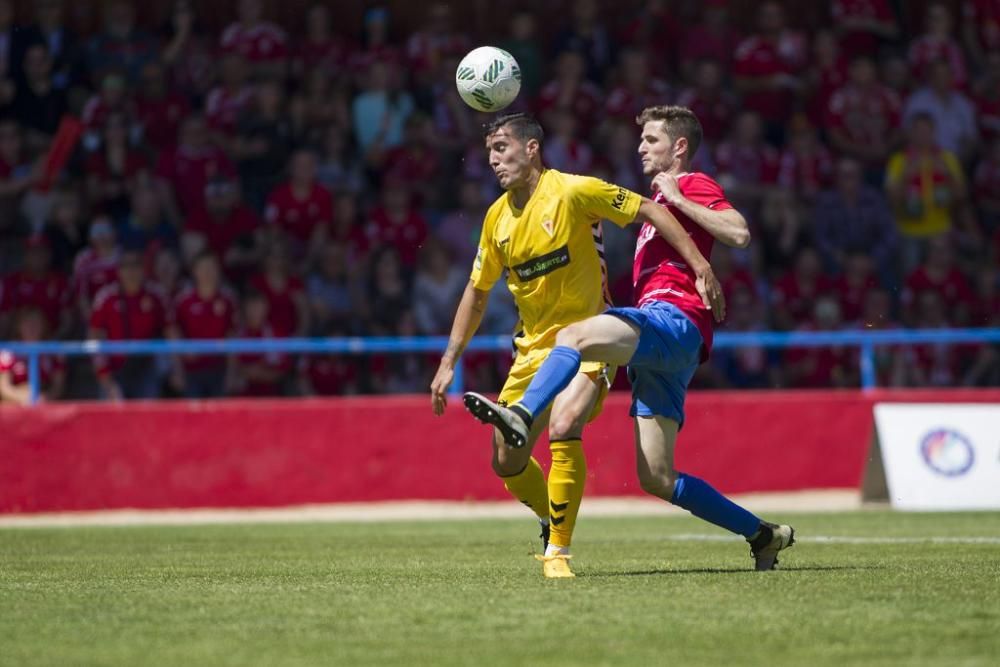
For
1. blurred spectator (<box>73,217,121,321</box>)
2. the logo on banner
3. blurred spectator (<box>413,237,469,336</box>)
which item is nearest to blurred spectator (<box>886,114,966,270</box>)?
the logo on banner

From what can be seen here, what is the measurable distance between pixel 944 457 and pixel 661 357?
25.4 feet

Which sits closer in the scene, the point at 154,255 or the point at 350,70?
the point at 154,255

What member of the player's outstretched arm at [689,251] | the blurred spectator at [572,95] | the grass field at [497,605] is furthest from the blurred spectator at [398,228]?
the player's outstretched arm at [689,251]

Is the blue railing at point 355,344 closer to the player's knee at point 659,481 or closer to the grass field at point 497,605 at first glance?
the grass field at point 497,605

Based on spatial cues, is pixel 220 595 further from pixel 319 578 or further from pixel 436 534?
pixel 436 534

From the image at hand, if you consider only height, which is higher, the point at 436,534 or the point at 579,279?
the point at 579,279

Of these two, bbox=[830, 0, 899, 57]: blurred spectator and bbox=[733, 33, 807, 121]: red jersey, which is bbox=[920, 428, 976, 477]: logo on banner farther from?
bbox=[830, 0, 899, 57]: blurred spectator

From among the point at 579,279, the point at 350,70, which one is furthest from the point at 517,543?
the point at 350,70

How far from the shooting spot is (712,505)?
26.2 feet

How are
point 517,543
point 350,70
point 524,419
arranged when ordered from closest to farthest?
point 524,419
point 517,543
point 350,70

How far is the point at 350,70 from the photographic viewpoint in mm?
18359

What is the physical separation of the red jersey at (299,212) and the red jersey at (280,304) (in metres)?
0.88

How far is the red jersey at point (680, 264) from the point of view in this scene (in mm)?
7953

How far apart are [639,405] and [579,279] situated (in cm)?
79
